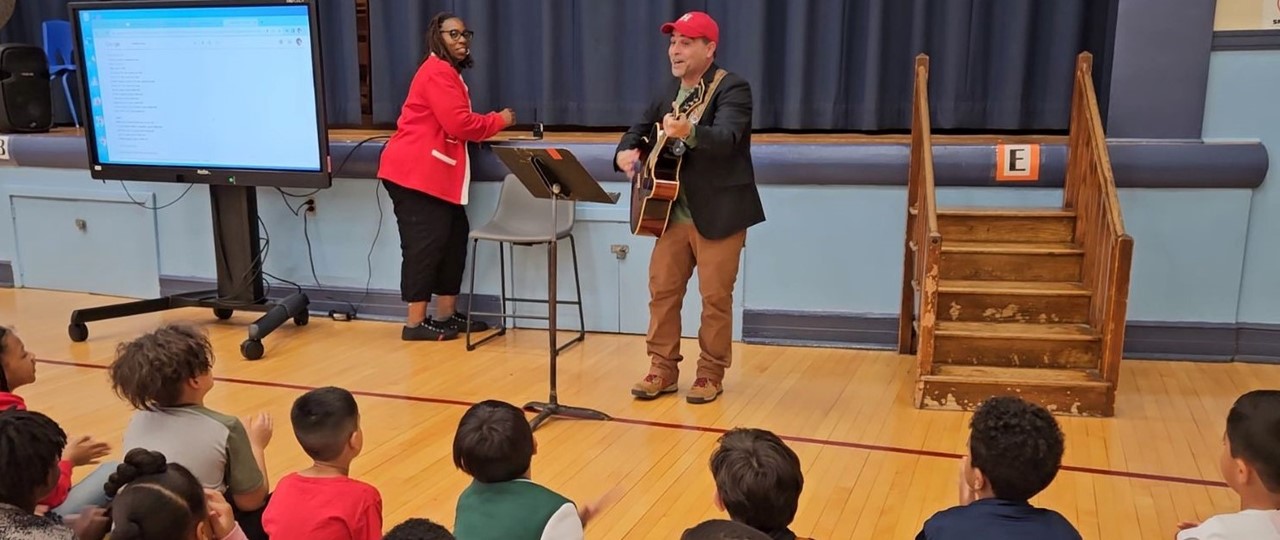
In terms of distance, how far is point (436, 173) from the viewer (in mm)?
4809

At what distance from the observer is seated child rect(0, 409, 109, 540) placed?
172 cm

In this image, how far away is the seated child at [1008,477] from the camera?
1.76m

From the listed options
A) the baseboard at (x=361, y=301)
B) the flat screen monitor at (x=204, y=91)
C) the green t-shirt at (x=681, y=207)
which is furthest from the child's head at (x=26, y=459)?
the baseboard at (x=361, y=301)

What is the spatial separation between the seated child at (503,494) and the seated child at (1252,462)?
1.13m

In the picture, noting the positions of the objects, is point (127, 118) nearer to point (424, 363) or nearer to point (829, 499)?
point (424, 363)

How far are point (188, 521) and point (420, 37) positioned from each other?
4715 mm

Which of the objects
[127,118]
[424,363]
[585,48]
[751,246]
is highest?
[585,48]

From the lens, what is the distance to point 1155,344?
4.60m

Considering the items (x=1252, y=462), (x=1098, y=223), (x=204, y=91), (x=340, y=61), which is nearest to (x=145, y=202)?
(x=204, y=91)

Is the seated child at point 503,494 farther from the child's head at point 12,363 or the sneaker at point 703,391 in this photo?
the sneaker at point 703,391

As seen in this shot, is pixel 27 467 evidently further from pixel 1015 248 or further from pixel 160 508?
pixel 1015 248

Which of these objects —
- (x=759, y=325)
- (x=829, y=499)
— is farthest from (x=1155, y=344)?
(x=829, y=499)

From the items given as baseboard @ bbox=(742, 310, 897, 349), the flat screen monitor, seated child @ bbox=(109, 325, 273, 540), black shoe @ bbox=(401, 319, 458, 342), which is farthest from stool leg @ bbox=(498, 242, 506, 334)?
seated child @ bbox=(109, 325, 273, 540)

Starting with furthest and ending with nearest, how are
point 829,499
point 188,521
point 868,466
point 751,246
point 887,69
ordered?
point 887,69 < point 751,246 < point 868,466 < point 829,499 < point 188,521
